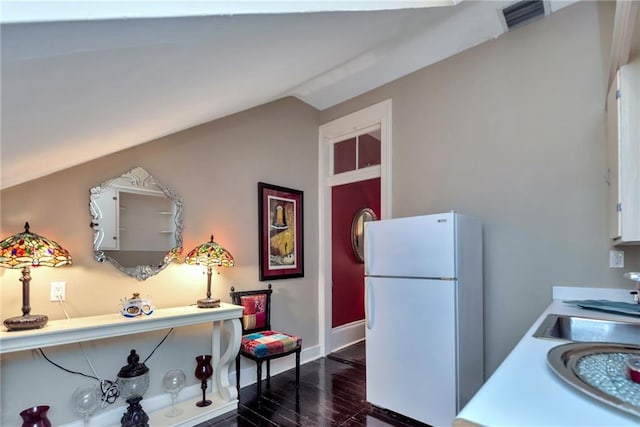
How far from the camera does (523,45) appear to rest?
2611 mm

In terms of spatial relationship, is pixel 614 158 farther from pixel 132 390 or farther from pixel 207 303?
pixel 132 390

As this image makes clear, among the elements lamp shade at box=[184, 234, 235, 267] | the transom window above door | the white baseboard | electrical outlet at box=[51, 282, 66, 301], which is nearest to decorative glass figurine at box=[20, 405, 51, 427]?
electrical outlet at box=[51, 282, 66, 301]

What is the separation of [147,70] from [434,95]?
2.65m

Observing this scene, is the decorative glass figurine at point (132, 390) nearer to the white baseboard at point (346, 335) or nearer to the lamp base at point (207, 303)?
the lamp base at point (207, 303)

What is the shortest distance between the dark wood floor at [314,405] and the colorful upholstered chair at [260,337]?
125 mm

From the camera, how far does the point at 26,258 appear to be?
5.98 feet

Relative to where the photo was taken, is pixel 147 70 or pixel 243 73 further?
pixel 243 73

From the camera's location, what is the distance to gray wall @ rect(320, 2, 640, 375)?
7.50ft

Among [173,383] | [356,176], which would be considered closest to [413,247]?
[356,176]

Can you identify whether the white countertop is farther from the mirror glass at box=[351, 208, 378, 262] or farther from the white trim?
the mirror glass at box=[351, 208, 378, 262]

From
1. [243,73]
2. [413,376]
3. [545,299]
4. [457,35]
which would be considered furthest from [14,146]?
[545,299]

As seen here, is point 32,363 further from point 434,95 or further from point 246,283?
point 434,95

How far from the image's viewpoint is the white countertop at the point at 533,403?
66cm

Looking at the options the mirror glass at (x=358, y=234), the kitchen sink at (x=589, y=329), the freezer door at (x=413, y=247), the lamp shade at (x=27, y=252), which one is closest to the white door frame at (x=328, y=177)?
the mirror glass at (x=358, y=234)
